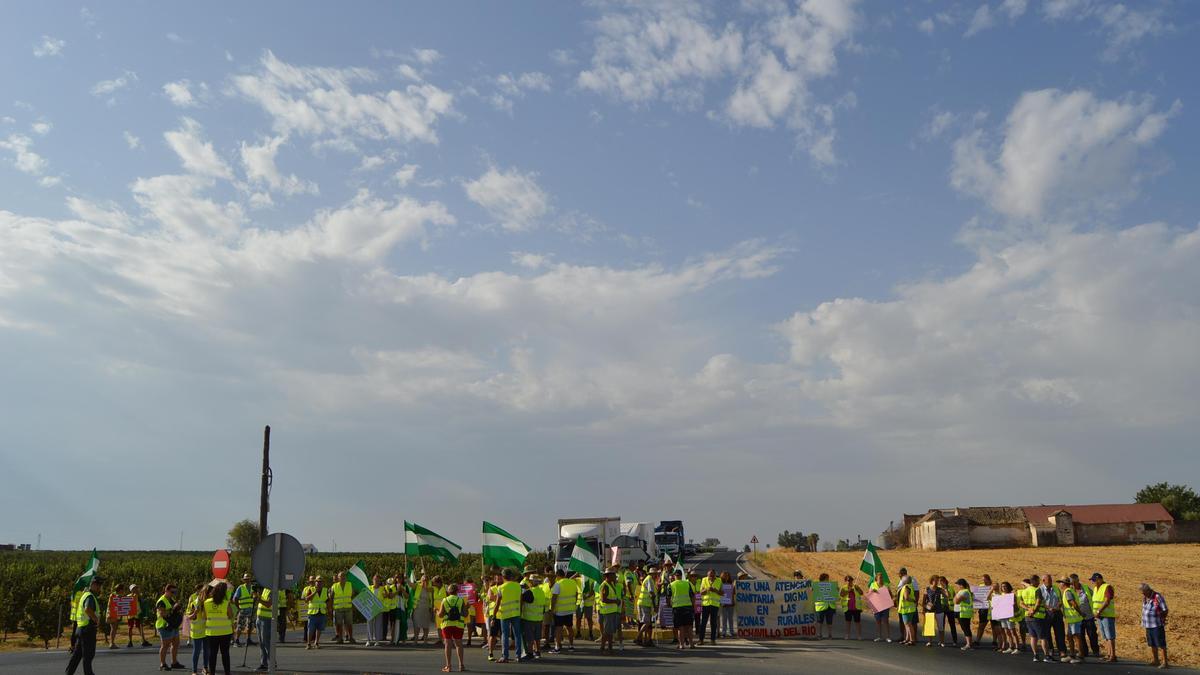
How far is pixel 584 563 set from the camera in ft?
73.0

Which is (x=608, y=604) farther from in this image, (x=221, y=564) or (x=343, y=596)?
(x=221, y=564)

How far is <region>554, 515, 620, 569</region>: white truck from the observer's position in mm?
44000

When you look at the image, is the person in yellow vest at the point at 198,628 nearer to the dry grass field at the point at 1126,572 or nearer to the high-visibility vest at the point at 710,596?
the high-visibility vest at the point at 710,596

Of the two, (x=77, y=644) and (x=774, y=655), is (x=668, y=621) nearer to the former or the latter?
(x=774, y=655)

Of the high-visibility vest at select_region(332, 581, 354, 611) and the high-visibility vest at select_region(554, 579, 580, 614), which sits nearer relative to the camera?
the high-visibility vest at select_region(554, 579, 580, 614)

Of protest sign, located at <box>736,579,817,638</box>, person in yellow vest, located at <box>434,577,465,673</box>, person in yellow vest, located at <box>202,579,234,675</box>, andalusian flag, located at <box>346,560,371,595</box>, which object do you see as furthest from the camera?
protest sign, located at <box>736,579,817,638</box>

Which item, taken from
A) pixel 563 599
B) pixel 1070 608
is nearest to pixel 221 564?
pixel 563 599

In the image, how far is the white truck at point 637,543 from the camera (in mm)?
48219

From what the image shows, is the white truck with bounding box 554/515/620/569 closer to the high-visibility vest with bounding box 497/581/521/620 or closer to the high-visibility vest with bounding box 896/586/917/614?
the high-visibility vest with bounding box 896/586/917/614

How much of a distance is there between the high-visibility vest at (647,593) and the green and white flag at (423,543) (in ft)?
18.9

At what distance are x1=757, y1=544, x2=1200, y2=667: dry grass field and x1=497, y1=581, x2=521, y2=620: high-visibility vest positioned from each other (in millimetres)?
13591

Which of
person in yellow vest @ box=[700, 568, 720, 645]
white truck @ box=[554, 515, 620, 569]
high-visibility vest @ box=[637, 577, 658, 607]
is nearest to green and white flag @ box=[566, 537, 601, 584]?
high-visibility vest @ box=[637, 577, 658, 607]

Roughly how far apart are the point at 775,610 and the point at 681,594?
15.2 ft

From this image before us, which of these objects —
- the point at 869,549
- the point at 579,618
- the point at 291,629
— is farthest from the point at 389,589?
the point at 869,549
